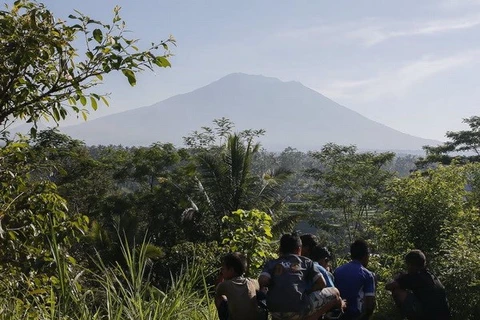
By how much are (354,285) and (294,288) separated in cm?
83

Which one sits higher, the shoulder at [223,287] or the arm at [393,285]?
the shoulder at [223,287]

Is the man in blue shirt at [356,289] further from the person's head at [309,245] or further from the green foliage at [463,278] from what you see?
the green foliage at [463,278]

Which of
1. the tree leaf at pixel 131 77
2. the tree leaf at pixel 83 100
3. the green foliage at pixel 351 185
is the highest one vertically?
the tree leaf at pixel 131 77

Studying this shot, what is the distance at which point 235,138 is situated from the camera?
16.3 m

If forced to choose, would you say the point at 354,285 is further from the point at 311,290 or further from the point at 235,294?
the point at 235,294

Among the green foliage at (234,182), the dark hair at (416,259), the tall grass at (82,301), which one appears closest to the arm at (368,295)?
the dark hair at (416,259)

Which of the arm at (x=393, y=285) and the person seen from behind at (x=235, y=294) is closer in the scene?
the person seen from behind at (x=235, y=294)

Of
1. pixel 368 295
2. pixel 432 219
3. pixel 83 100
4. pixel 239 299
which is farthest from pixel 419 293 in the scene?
pixel 432 219

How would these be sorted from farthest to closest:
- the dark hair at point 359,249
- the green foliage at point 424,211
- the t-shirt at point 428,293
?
1. the green foliage at point 424,211
2. the dark hair at point 359,249
3. the t-shirt at point 428,293

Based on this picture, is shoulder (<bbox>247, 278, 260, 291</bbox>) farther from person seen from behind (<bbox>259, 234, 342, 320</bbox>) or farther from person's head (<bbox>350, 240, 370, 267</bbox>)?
person's head (<bbox>350, 240, 370, 267</bbox>)

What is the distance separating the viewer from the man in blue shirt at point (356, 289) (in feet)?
14.2

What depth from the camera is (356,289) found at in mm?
4340

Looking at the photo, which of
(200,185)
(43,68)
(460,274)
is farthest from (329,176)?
(43,68)

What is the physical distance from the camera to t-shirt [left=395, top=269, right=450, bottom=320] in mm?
4180
